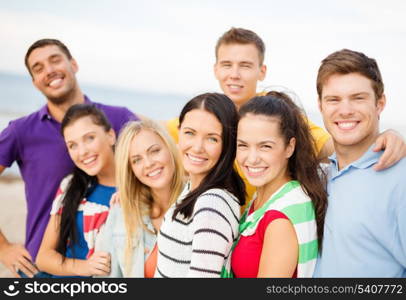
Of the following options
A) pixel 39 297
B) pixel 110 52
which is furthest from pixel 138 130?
pixel 110 52

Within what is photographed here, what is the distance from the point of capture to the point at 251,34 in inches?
141

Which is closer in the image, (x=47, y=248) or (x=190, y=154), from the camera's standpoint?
(x=190, y=154)

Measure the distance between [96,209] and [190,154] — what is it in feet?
3.29

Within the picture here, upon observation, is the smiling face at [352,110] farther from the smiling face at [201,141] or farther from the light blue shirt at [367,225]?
the smiling face at [201,141]

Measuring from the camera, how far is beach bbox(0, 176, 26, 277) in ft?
19.0

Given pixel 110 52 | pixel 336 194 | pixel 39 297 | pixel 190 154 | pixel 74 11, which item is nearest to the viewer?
pixel 336 194

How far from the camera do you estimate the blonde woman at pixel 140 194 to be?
262cm

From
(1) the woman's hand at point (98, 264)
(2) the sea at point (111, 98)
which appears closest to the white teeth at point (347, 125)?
(1) the woman's hand at point (98, 264)

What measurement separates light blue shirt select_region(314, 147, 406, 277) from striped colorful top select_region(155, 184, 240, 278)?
447 mm

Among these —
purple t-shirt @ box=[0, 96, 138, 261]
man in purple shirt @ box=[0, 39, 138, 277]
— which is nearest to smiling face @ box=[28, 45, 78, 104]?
man in purple shirt @ box=[0, 39, 138, 277]

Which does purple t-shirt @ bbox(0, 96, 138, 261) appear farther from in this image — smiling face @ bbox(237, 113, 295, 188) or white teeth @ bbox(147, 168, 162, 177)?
smiling face @ bbox(237, 113, 295, 188)

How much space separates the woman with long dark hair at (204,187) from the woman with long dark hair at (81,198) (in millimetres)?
815

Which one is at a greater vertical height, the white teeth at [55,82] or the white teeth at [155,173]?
the white teeth at [55,82]

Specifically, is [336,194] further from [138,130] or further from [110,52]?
[110,52]
